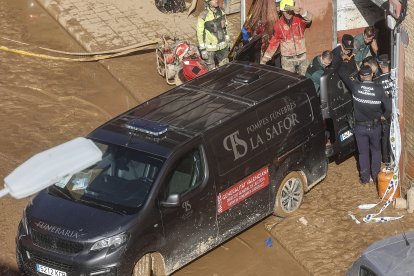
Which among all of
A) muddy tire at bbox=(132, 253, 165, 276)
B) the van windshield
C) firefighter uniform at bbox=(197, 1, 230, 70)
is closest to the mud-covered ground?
muddy tire at bbox=(132, 253, 165, 276)

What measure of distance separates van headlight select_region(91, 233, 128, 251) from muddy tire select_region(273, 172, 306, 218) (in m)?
2.85

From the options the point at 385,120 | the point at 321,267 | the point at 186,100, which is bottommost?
the point at 321,267

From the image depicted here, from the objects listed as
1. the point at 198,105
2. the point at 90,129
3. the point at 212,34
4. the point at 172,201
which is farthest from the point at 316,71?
the point at 172,201

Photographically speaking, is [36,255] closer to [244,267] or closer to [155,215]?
[155,215]

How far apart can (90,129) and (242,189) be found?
4.54m

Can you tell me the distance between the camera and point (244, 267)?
12.6 metres

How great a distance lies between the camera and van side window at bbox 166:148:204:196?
38.3 feet

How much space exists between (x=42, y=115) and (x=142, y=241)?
6.20 m

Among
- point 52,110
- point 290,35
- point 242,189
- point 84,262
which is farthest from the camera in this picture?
point 52,110

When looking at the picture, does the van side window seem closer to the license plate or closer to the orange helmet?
the license plate

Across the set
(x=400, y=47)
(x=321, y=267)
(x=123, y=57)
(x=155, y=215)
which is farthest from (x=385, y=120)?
(x=123, y=57)

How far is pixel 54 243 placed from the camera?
11.3m

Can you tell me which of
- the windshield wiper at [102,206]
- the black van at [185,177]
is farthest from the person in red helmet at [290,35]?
the windshield wiper at [102,206]

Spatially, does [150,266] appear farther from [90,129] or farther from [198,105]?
[90,129]
